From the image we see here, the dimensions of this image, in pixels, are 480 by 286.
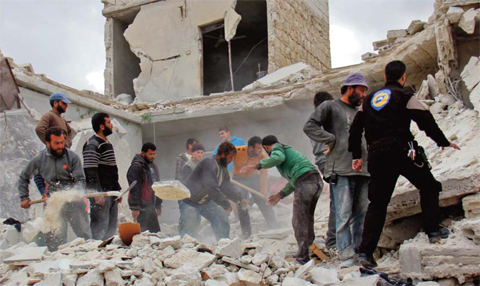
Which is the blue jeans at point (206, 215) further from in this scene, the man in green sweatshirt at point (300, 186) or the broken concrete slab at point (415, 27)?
the broken concrete slab at point (415, 27)

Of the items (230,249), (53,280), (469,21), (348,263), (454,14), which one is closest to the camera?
(53,280)

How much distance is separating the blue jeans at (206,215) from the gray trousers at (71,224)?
1.35 meters

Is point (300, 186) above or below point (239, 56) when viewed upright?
below

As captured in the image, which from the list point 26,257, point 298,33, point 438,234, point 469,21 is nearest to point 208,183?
point 26,257

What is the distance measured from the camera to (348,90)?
5.15 metres

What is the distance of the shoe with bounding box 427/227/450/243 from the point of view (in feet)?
14.3

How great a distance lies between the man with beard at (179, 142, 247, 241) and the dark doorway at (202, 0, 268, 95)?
10.1 meters

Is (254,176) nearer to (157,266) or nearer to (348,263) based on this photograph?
(348,263)

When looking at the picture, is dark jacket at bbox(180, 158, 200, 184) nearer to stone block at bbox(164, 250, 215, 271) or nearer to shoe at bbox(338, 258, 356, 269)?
stone block at bbox(164, 250, 215, 271)

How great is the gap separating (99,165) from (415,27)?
19.0 feet

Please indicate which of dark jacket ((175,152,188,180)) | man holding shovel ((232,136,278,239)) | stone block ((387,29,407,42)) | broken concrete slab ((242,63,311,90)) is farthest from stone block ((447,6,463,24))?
dark jacket ((175,152,188,180))

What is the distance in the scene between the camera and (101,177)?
6.21 meters

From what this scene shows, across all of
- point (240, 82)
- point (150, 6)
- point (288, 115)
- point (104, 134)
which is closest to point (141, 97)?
point (150, 6)

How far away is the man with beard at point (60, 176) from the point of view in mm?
5891
